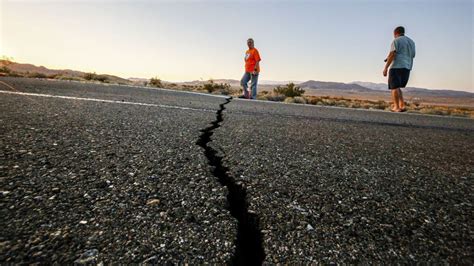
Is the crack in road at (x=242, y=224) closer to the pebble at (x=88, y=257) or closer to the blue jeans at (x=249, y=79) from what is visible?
the pebble at (x=88, y=257)

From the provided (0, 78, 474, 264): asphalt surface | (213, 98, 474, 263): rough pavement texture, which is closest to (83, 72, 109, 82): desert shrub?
(0, 78, 474, 264): asphalt surface

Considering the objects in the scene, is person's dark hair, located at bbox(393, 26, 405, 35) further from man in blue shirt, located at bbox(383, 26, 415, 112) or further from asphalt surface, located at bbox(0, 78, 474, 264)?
asphalt surface, located at bbox(0, 78, 474, 264)

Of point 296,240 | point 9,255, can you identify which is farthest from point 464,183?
point 9,255

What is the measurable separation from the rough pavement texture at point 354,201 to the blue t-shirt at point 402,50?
499 centimetres

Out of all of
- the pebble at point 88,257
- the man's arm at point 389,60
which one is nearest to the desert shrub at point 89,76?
the man's arm at point 389,60

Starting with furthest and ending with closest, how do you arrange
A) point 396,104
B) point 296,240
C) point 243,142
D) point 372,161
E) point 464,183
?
point 396,104, point 243,142, point 372,161, point 464,183, point 296,240

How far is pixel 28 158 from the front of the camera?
3.80 feet

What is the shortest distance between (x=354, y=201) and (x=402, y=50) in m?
6.42

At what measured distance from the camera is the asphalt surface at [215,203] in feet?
2.19

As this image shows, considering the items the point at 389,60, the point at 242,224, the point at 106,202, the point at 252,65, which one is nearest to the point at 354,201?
the point at 242,224

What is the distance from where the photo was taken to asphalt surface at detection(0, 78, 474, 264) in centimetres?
67

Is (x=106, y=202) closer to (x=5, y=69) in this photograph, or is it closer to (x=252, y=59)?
(x=252, y=59)

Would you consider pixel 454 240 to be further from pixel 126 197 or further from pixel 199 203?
pixel 126 197

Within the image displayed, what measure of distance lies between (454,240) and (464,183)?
2.45 ft
